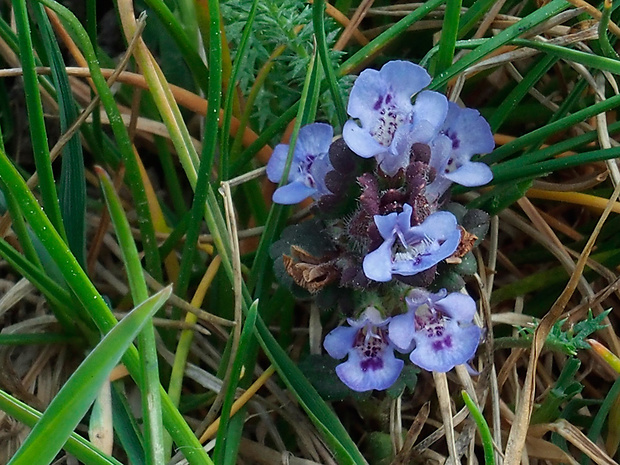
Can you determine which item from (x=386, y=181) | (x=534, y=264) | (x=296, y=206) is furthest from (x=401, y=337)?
(x=534, y=264)

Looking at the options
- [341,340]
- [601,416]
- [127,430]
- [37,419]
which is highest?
[37,419]

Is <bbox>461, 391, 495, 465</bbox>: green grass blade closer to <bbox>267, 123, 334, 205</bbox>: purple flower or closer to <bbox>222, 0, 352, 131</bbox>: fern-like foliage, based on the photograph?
<bbox>267, 123, 334, 205</bbox>: purple flower

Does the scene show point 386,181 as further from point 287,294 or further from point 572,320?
point 572,320

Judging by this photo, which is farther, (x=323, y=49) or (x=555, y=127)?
(x=555, y=127)

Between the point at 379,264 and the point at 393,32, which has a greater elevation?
the point at 393,32

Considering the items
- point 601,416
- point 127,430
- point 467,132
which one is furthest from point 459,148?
point 127,430

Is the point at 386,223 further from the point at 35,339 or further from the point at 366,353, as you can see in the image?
the point at 35,339

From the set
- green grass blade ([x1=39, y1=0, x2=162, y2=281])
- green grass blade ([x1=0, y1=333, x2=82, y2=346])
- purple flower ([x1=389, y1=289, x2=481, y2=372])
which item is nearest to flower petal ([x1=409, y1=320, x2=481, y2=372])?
purple flower ([x1=389, y1=289, x2=481, y2=372])
